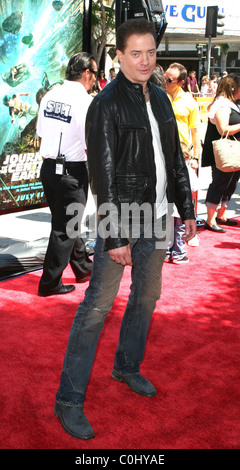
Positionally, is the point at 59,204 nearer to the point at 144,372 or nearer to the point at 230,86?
the point at 144,372

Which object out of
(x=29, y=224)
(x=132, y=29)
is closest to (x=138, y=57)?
(x=132, y=29)

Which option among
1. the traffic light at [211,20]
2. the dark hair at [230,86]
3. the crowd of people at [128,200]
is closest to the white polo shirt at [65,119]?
the crowd of people at [128,200]

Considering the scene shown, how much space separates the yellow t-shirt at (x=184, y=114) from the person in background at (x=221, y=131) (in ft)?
1.77

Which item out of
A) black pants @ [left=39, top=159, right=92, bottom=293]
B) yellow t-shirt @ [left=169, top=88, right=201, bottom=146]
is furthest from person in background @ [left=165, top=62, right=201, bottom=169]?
black pants @ [left=39, top=159, right=92, bottom=293]

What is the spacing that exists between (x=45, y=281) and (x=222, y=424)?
2.27 m

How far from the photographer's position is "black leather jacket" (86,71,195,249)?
2.57m

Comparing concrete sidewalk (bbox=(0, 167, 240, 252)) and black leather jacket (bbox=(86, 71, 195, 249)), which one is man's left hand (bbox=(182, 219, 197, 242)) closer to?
black leather jacket (bbox=(86, 71, 195, 249))

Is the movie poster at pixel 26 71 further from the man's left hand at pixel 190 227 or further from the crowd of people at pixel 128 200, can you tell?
the man's left hand at pixel 190 227

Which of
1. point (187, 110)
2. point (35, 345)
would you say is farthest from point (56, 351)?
point (187, 110)

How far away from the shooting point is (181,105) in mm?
5988

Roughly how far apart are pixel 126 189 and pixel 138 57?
0.63 meters

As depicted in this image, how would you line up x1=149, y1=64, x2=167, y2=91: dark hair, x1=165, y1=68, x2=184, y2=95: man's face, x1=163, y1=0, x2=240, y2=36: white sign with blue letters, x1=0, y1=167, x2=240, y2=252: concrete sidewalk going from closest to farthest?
x1=149, y1=64, x2=167, y2=91: dark hair
x1=165, y1=68, x2=184, y2=95: man's face
x1=0, y1=167, x2=240, y2=252: concrete sidewalk
x1=163, y1=0, x2=240, y2=36: white sign with blue letters

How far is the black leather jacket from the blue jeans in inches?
7.7
